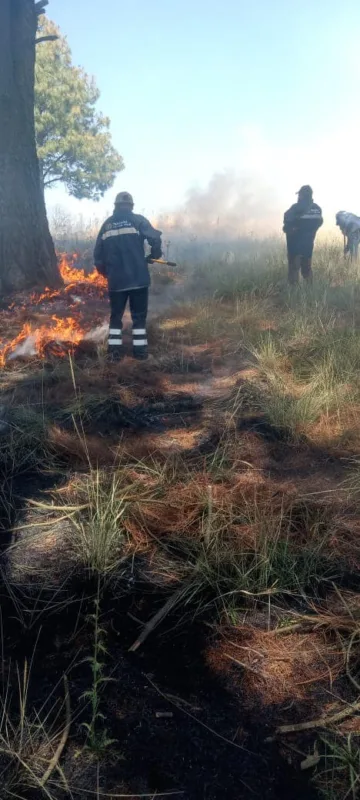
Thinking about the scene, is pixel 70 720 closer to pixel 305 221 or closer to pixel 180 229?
pixel 305 221

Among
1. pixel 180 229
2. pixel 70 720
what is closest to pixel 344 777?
pixel 70 720

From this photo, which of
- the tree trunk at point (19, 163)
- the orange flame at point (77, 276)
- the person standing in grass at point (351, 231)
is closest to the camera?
the tree trunk at point (19, 163)

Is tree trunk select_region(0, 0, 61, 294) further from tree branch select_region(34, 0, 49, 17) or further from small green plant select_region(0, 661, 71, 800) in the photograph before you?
small green plant select_region(0, 661, 71, 800)

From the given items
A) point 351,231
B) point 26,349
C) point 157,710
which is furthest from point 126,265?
point 351,231

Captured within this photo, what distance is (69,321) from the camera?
730cm

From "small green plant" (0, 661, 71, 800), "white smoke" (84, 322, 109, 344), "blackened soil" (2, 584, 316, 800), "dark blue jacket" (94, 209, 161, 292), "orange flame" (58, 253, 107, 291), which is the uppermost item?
"dark blue jacket" (94, 209, 161, 292)

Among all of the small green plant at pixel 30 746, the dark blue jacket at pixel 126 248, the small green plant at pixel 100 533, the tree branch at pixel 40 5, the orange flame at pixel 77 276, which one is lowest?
the small green plant at pixel 30 746

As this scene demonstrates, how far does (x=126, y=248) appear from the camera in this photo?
6.56 metres

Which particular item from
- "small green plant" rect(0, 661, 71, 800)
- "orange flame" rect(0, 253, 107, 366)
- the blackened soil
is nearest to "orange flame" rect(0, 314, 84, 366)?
"orange flame" rect(0, 253, 107, 366)

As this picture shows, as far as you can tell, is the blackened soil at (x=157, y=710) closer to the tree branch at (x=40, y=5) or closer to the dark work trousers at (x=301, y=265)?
the dark work trousers at (x=301, y=265)

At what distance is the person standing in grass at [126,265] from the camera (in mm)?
6527

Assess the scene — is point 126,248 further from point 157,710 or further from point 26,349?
point 157,710

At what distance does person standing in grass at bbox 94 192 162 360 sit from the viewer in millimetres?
6527

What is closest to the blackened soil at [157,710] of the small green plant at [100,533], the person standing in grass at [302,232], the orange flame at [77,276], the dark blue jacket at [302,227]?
the small green plant at [100,533]
